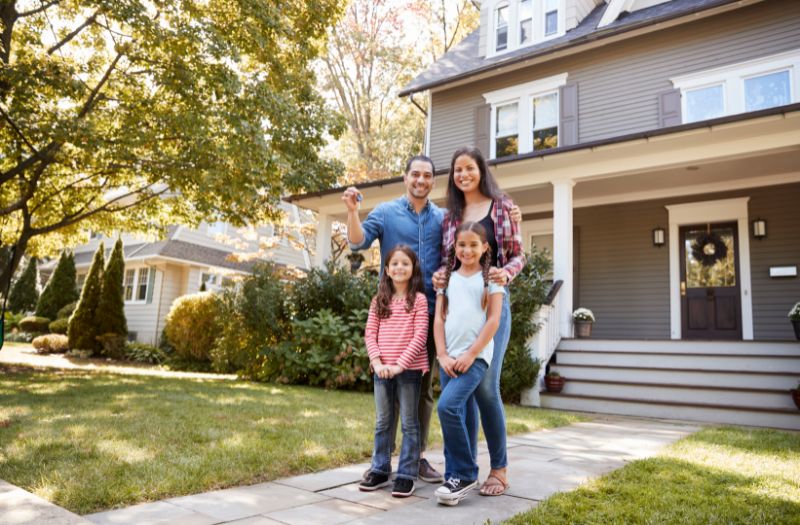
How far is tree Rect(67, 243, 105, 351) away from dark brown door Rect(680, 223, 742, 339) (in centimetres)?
1426

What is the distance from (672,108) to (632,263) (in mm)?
2798

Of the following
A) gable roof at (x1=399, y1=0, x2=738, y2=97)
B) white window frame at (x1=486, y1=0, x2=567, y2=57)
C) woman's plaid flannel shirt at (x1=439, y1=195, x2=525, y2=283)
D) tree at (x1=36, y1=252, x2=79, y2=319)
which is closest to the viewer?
woman's plaid flannel shirt at (x1=439, y1=195, x2=525, y2=283)

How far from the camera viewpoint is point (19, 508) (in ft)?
7.19

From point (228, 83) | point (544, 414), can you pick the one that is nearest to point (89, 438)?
point (544, 414)

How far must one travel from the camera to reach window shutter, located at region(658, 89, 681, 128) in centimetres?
983

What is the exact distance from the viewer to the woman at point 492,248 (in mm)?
2754

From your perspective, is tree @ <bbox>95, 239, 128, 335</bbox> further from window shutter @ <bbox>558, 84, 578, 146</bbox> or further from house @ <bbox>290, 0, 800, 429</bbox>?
window shutter @ <bbox>558, 84, 578, 146</bbox>

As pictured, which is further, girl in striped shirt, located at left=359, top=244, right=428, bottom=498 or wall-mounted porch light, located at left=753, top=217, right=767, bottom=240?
wall-mounted porch light, located at left=753, top=217, right=767, bottom=240

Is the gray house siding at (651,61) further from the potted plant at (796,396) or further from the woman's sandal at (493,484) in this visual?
the woman's sandal at (493,484)

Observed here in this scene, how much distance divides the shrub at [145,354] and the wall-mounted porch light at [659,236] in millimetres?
12058

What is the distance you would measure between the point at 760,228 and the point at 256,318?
26.5 ft

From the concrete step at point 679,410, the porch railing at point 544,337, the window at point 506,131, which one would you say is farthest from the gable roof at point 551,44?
the concrete step at point 679,410

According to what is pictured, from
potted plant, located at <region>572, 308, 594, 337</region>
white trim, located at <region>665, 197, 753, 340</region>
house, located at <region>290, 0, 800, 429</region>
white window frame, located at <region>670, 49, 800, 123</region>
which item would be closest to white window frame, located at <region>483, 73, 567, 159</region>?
house, located at <region>290, 0, 800, 429</region>

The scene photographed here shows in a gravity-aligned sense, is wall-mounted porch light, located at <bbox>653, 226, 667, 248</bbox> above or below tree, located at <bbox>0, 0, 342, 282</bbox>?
below
